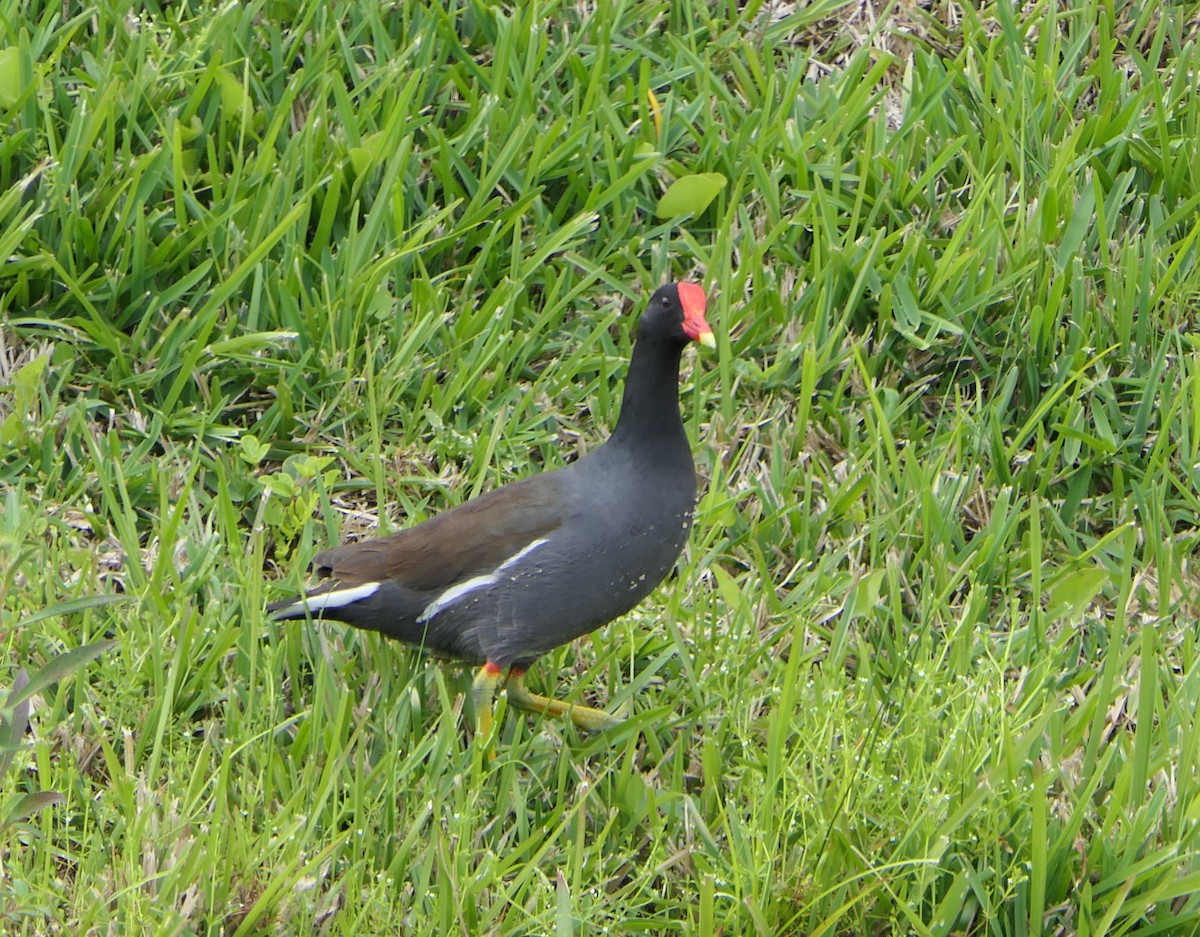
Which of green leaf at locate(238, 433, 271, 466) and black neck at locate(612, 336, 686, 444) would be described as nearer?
black neck at locate(612, 336, 686, 444)

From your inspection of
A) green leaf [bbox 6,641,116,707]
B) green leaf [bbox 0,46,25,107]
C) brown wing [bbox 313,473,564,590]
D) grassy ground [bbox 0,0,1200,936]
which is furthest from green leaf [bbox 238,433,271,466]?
green leaf [bbox 6,641,116,707]

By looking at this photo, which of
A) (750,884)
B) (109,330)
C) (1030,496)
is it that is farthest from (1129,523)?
(109,330)

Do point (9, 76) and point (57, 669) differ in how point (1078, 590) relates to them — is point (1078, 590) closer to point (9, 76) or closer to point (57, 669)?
point (57, 669)

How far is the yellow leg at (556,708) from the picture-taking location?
391 cm

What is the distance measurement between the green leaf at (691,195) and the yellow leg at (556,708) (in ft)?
5.78

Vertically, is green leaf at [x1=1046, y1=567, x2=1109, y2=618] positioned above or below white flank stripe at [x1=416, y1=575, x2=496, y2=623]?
below

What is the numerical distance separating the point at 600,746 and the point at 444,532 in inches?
23.8

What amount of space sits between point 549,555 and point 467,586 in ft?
0.70

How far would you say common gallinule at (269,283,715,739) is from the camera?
376 centimetres

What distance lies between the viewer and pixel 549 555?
377 cm

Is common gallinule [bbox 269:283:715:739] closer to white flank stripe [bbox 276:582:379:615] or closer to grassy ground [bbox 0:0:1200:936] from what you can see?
white flank stripe [bbox 276:582:379:615]

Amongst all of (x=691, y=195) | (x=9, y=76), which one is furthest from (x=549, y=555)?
(x=9, y=76)

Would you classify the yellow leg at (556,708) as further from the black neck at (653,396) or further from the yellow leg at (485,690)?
the black neck at (653,396)

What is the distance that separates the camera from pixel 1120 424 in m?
4.75
